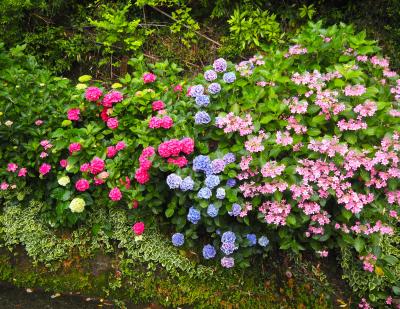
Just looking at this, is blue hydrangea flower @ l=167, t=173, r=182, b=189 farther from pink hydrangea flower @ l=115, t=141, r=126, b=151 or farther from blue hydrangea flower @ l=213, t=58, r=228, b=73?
blue hydrangea flower @ l=213, t=58, r=228, b=73

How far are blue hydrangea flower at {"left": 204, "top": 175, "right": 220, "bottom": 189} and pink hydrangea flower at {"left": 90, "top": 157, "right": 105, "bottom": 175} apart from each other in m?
0.79

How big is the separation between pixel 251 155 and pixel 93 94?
1276mm

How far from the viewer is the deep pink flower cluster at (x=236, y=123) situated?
2.81m

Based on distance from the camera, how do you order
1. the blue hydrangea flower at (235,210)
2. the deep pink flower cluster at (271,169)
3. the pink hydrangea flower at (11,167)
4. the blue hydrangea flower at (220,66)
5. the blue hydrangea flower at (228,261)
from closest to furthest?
the deep pink flower cluster at (271,169) < the blue hydrangea flower at (235,210) < the blue hydrangea flower at (228,261) < the blue hydrangea flower at (220,66) < the pink hydrangea flower at (11,167)

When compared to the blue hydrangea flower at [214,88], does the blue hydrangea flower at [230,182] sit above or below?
below

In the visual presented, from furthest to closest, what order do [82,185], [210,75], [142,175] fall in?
1. [82,185]
2. [210,75]
3. [142,175]

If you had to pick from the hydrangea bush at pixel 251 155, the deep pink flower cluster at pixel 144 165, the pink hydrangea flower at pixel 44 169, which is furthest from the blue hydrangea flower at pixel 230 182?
the pink hydrangea flower at pixel 44 169

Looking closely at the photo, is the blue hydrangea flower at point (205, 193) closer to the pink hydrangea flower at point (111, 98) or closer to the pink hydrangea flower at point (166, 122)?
the pink hydrangea flower at point (166, 122)

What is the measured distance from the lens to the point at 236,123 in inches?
111

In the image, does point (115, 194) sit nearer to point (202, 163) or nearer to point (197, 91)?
point (202, 163)

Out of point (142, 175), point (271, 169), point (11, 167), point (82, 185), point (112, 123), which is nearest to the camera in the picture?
point (271, 169)

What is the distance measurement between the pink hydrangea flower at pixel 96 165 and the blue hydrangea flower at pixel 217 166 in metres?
0.81

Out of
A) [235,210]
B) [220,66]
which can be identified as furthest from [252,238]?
[220,66]

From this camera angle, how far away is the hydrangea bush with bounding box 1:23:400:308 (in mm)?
2721
